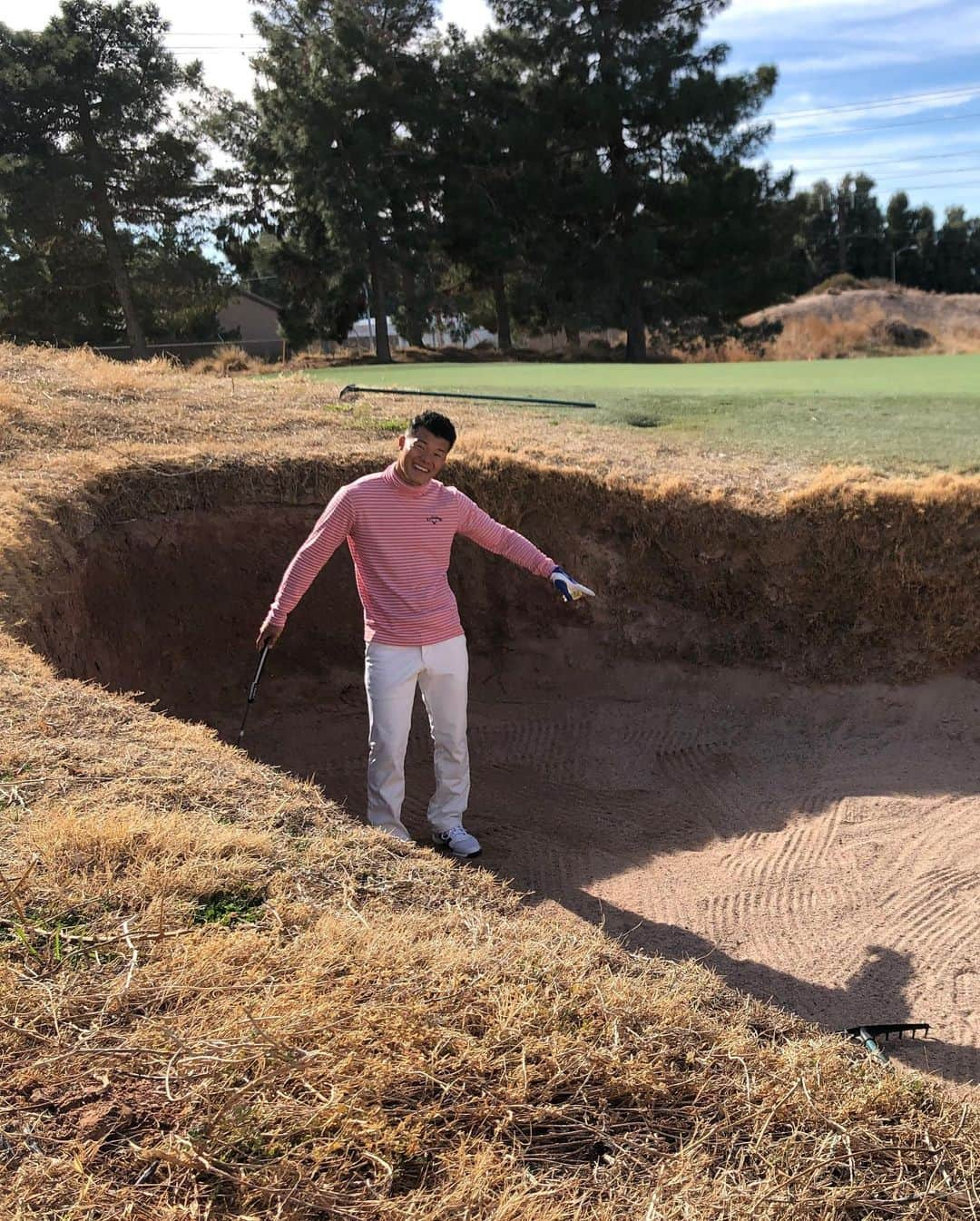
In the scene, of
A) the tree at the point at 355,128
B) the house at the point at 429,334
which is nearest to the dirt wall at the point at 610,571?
the tree at the point at 355,128

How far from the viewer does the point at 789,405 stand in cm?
1195

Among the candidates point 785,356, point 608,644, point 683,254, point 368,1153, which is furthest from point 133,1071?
point 683,254

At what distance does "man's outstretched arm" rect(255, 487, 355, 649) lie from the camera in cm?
507

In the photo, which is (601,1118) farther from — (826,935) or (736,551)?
(736,551)

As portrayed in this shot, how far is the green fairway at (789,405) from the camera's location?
8867 millimetres

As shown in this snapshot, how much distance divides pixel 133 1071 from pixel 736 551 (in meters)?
6.30

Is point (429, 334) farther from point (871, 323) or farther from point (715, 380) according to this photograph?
point (715, 380)

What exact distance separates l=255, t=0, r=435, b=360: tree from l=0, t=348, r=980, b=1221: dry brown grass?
94.2ft

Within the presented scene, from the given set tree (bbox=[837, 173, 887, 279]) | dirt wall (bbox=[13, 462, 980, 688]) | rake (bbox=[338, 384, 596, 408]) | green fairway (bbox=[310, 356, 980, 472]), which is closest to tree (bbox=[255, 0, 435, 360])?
green fairway (bbox=[310, 356, 980, 472])

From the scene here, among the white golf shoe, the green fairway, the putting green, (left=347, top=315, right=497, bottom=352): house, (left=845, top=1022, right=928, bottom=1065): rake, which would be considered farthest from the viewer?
(left=347, top=315, right=497, bottom=352): house

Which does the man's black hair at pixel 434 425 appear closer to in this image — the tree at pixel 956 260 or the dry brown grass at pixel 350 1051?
the dry brown grass at pixel 350 1051

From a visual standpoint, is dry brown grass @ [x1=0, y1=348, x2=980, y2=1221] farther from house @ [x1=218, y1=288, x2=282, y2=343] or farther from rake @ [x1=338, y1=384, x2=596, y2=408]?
house @ [x1=218, y1=288, x2=282, y2=343]

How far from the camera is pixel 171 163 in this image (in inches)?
1307

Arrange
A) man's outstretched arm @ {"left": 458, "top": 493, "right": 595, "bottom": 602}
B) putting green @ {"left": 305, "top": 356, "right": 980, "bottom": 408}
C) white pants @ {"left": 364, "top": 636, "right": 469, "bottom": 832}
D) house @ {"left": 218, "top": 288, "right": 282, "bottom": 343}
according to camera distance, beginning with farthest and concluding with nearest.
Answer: house @ {"left": 218, "top": 288, "right": 282, "bottom": 343} < putting green @ {"left": 305, "top": 356, "right": 980, "bottom": 408} < man's outstretched arm @ {"left": 458, "top": 493, "right": 595, "bottom": 602} < white pants @ {"left": 364, "top": 636, "right": 469, "bottom": 832}
